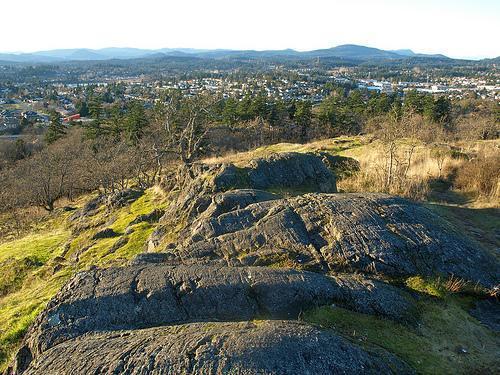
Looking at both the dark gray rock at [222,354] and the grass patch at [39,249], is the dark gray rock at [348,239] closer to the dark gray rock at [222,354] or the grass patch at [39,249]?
the dark gray rock at [222,354]

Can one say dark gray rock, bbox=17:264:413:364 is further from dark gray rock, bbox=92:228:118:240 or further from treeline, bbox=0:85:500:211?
treeline, bbox=0:85:500:211

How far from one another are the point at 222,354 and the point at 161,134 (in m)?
40.3

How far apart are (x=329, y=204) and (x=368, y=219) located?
107 cm

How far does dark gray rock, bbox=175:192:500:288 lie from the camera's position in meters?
8.74

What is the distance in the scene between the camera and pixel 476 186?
16.4 meters

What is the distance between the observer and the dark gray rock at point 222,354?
5480mm

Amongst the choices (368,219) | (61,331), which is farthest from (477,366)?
(61,331)

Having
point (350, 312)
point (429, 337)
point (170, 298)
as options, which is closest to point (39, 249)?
point (170, 298)

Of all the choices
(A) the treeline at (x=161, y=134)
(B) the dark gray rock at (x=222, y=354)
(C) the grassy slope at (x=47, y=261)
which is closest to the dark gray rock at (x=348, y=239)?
(B) the dark gray rock at (x=222, y=354)

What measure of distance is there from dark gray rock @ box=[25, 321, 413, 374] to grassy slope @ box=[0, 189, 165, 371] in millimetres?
4311

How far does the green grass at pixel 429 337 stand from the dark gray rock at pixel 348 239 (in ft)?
4.15

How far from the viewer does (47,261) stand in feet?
55.4

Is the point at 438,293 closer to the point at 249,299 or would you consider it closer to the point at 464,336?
the point at 464,336

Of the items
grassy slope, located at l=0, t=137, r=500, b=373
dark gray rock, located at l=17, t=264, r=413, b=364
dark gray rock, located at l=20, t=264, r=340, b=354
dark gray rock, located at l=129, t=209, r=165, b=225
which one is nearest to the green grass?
grassy slope, located at l=0, t=137, r=500, b=373
